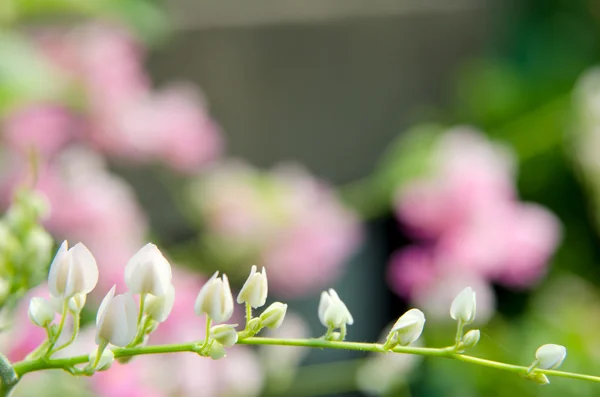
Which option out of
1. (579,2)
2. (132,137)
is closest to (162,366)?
(132,137)

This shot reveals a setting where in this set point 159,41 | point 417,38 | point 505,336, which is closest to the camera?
point 505,336

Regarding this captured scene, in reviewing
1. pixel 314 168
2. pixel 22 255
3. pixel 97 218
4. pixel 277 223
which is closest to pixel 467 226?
pixel 277 223

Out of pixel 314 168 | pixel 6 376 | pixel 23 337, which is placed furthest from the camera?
pixel 314 168

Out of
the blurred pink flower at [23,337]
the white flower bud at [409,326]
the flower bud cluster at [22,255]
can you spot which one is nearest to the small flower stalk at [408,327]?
the white flower bud at [409,326]

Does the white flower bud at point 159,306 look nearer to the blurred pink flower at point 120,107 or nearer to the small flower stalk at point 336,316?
the small flower stalk at point 336,316

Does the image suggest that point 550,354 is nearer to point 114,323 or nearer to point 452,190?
point 114,323

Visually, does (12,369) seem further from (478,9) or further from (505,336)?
(478,9)

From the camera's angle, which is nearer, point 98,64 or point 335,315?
point 335,315
